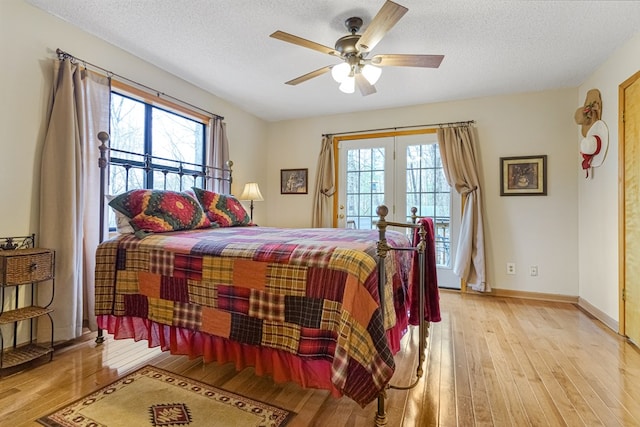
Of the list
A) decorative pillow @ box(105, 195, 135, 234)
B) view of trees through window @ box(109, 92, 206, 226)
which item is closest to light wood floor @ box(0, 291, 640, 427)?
decorative pillow @ box(105, 195, 135, 234)

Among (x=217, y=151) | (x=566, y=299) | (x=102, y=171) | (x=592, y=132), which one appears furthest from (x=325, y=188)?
(x=566, y=299)

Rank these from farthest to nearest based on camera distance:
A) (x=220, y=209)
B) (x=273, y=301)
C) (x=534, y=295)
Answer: (x=534, y=295) → (x=220, y=209) → (x=273, y=301)

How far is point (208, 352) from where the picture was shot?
1.82m

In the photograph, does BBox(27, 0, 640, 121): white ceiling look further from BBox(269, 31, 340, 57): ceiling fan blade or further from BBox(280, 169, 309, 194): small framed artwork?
BBox(280, 169, 309, 194): small framed artwork

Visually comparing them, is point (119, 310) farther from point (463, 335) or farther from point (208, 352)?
point (463, 335)

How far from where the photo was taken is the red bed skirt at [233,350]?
153 centimetres

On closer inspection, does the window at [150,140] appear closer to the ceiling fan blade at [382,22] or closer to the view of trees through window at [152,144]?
the view of trees through window at [152,144]

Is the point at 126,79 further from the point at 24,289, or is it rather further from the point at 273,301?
the point at 273,301

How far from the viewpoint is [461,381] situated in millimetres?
1842

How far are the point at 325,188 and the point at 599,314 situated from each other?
10.8 ft

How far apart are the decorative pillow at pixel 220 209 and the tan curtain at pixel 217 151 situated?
0.85m

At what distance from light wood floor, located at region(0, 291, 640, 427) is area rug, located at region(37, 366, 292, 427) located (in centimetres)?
8

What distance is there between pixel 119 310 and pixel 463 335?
101 inches

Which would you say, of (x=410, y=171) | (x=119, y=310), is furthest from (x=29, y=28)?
(x=410, y=171)
